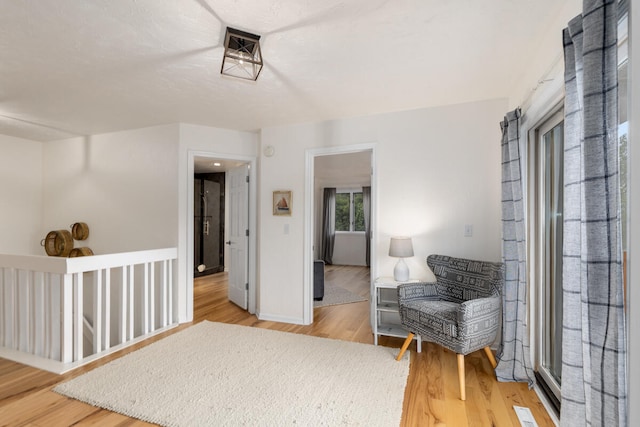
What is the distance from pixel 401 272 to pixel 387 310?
1.25 ft

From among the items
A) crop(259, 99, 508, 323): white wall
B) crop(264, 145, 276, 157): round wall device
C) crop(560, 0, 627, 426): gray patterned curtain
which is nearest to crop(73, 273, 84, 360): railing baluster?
crop(259, 99, 508, 323): white wall

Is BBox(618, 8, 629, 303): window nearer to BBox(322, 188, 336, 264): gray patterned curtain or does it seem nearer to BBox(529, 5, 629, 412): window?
BBox(529, 5, 629, 412): window

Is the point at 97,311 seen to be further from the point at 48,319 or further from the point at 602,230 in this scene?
the point at 602,230

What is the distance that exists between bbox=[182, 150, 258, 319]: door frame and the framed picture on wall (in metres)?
0.36

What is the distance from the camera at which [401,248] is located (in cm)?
291

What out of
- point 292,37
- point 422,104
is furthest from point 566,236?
point 422,104

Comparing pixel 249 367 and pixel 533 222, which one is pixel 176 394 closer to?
pixel 249 367

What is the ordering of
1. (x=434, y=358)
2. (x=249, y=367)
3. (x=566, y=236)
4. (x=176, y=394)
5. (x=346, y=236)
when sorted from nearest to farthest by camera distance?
(x=566, y=236) → (x=176, y=394) → (x=249, y=367) → (x=434, y=358) → (x=346, y=236)

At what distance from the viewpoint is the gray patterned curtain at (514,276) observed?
2.22 metres

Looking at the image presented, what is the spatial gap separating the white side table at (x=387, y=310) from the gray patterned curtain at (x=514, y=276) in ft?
2.43

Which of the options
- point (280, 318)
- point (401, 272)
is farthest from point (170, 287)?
point (401, 272)

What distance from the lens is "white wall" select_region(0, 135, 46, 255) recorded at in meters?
4.31

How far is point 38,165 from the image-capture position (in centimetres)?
466

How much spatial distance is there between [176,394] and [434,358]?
2067mm
